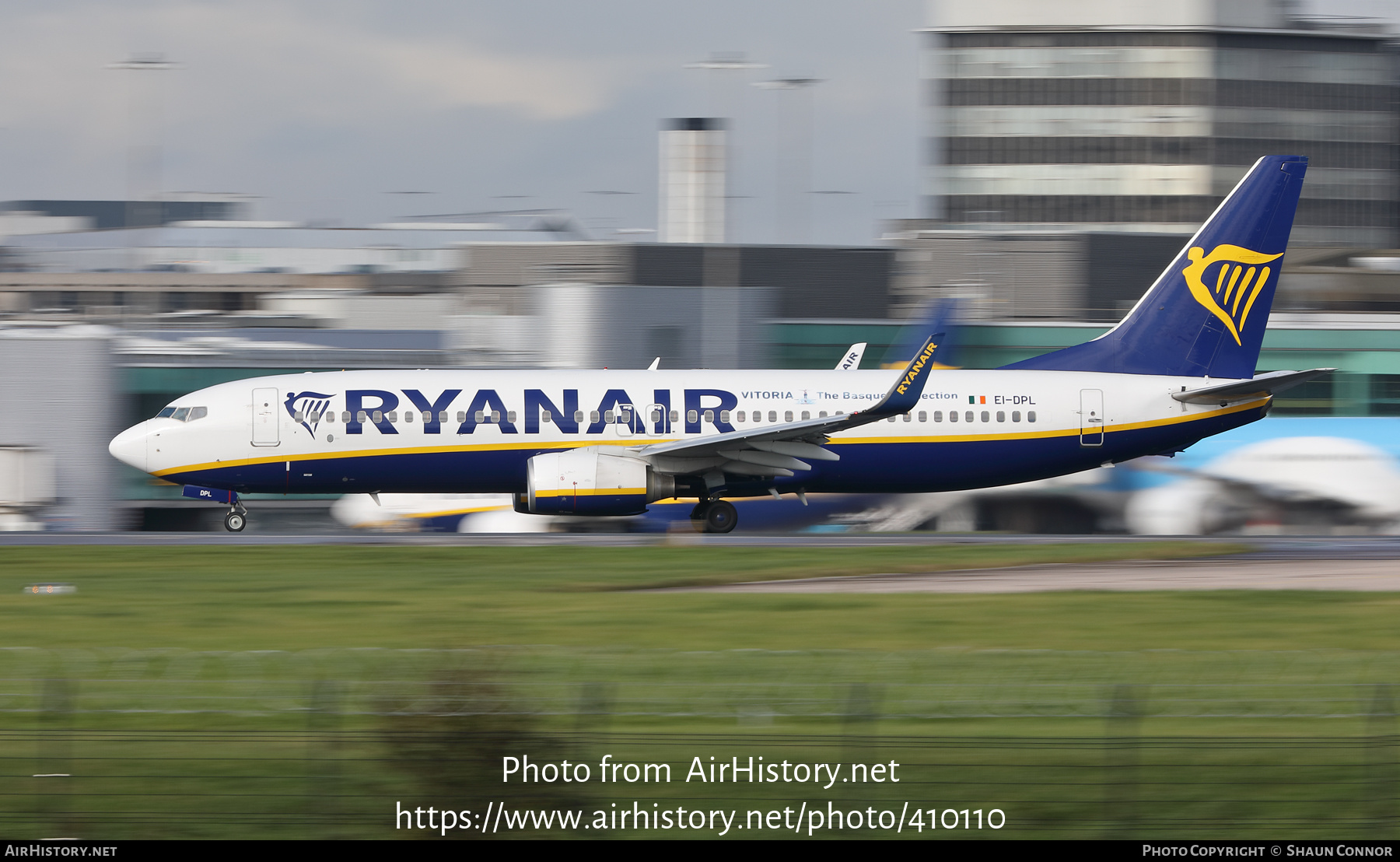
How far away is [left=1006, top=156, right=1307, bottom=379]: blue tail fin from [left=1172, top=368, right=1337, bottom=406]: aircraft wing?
1160mm

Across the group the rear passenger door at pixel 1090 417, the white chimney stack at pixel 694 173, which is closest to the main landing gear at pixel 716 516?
the rear passenger door at pixel 1090 417

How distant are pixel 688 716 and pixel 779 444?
21.1 m

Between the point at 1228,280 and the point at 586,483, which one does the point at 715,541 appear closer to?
the point at 586,483

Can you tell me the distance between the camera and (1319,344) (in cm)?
4838

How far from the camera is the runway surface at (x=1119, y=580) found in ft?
74.1

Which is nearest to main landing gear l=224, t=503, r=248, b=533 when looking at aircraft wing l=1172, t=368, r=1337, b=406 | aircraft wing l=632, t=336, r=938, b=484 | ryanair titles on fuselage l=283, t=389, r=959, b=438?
ryanair titles on fuselage l=283, t=389, r=959, b=438

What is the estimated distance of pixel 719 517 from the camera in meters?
32.6

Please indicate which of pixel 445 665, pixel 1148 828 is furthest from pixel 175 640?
pixel 1148 828

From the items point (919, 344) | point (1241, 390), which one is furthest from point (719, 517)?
point (919, 344)

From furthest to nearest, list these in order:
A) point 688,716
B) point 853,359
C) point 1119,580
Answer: point 853,359 < point 1119,580 < point 688,716

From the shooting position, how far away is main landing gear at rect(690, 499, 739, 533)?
32656mm

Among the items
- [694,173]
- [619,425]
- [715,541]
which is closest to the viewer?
[715,541]

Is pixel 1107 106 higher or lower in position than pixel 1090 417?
higher

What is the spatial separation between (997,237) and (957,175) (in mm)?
41330
